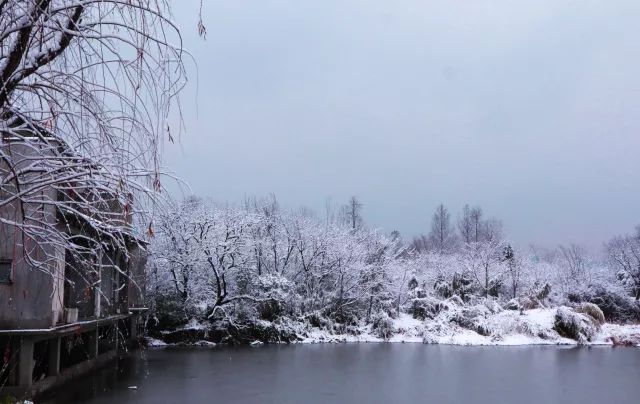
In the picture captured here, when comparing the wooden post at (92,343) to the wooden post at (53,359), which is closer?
the wooden post at (53,359)

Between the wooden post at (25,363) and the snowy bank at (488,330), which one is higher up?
the wooden post at (25,363)

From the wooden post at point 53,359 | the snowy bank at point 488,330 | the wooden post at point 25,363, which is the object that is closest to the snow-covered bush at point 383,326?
the snowy bank at point 488,330

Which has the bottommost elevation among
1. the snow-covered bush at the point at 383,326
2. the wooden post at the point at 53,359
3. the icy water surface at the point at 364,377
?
the icy water surface at the point at 364,377

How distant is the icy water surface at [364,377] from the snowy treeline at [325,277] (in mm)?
3800

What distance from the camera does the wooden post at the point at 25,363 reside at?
11727 mm

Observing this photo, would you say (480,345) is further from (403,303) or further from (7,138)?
(7,138)

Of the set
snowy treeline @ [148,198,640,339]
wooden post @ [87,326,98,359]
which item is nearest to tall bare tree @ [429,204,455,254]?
snowy treeline @ [148,198,640,339]

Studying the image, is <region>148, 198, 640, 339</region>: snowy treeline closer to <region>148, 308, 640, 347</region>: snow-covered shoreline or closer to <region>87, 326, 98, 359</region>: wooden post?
<region>148, 308, 640, 347</region>: snow-covered shoreline

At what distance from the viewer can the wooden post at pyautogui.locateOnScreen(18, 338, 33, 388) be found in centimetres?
1173

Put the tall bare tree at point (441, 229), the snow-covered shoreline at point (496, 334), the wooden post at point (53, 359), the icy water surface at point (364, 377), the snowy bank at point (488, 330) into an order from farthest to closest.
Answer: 1. the tall bare tree at point (441, 229)
2. the snowy bank at point (488, 330)
3. the snow-covered shoreline at point (496, 334)
4. the icy water surface at point (364, 377)
5. the wooden post at point (53, 359)

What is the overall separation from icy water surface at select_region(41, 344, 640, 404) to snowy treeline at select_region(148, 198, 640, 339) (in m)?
3.80

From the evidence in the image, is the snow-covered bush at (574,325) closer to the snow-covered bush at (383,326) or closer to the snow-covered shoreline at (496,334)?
the snow-covered shoreline at (496,334)

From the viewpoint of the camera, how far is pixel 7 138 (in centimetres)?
275

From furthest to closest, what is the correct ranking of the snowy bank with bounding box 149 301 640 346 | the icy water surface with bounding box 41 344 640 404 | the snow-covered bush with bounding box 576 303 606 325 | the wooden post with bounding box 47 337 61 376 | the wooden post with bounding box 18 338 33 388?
1. the snow-covered bush with bounding box 576 303 606 325
2. the snowy bank with bounding box 149 301 640 346
3. the icy water surface with bounding box 41 344 640 404
4. the wooden post with bounding box 47 337 61 376
5. the wooden post with bounding box 18 338 33 388
